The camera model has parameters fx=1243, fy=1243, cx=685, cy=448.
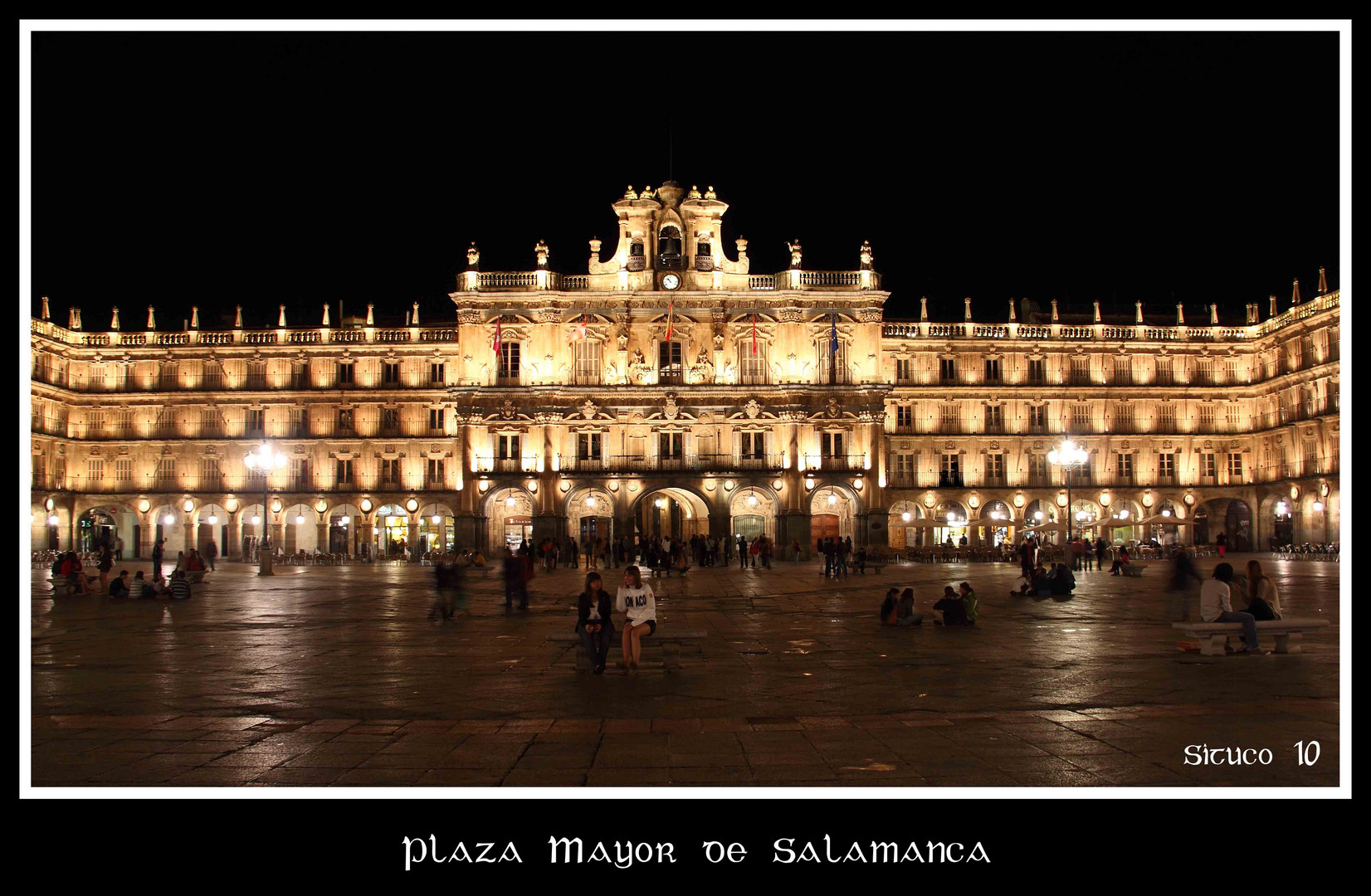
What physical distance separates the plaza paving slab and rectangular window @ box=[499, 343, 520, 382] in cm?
3753

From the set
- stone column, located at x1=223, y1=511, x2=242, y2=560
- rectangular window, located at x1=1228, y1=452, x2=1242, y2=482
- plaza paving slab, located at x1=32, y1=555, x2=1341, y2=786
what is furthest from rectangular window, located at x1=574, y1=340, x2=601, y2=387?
plaza paving slab, located at x1=32, y1=555, x2=1341, y2=786

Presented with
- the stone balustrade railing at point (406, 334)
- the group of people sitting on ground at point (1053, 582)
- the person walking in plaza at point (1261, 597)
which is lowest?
the group of people sitting on ground at point (1053, 582)

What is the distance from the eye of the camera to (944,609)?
2184cm

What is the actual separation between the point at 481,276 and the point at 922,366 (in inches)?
963

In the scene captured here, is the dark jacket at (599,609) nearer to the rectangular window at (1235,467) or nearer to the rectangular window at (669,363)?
the rectangular window at (669,363)

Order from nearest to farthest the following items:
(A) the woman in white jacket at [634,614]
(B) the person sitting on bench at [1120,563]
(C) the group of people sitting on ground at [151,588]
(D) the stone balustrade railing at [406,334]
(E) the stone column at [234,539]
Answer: (A) the woman in white jacket at [634,614], (C) the group of people sitting on ground at [151,588], (B) the person sitting on bench at [1120,563], (E) the stone column at [234,539], (D) the stone balustrade railing at [406,334]

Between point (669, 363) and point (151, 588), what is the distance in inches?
1389

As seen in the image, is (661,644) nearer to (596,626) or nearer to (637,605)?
(637,605)

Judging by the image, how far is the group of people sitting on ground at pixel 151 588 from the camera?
1154 inches

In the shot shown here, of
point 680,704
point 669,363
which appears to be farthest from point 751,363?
point 680,704

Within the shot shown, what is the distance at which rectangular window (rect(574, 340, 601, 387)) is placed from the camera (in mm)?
61750

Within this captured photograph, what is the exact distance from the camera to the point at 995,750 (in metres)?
10.2

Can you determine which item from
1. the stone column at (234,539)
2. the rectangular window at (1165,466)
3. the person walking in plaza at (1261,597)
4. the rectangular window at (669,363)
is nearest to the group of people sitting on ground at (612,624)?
the person walking in plaza at (1261,597)

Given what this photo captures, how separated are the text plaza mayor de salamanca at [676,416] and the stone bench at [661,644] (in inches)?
1695
